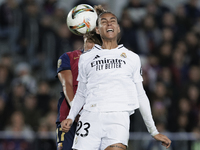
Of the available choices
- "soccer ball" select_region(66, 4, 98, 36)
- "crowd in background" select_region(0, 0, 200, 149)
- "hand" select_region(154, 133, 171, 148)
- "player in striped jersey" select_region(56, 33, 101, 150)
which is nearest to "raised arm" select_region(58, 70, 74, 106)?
"player in striped jersey" select_region(56, 33, 101, 150)

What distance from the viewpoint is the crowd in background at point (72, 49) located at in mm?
8070

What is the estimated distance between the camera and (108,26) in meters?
3.73

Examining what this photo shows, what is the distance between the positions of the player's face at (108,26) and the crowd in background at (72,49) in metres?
4.13

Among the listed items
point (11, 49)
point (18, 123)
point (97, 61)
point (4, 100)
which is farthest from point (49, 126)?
point (97, 61)

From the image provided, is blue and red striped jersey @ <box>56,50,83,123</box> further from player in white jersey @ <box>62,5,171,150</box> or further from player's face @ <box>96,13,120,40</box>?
player's face @ <box>96,13,120,40</box>

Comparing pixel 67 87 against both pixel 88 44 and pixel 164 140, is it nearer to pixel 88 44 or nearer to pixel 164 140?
pixel 88 44

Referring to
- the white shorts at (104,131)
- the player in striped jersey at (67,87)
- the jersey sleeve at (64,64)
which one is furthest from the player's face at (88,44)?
the white shorts at (104,131)

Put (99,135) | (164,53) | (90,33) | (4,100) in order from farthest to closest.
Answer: (164,53)
(4,100)
(90,33)
(99,135)

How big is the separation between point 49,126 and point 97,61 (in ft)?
14.0

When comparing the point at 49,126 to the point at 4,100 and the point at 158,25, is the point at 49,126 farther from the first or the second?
the point at 158,25

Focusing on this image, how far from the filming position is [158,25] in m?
10.4

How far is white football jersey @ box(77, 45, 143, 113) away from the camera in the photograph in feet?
11.5

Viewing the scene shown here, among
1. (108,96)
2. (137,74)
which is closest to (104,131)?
(108,96)

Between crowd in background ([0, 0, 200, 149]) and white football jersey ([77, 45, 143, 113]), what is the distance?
404cm
